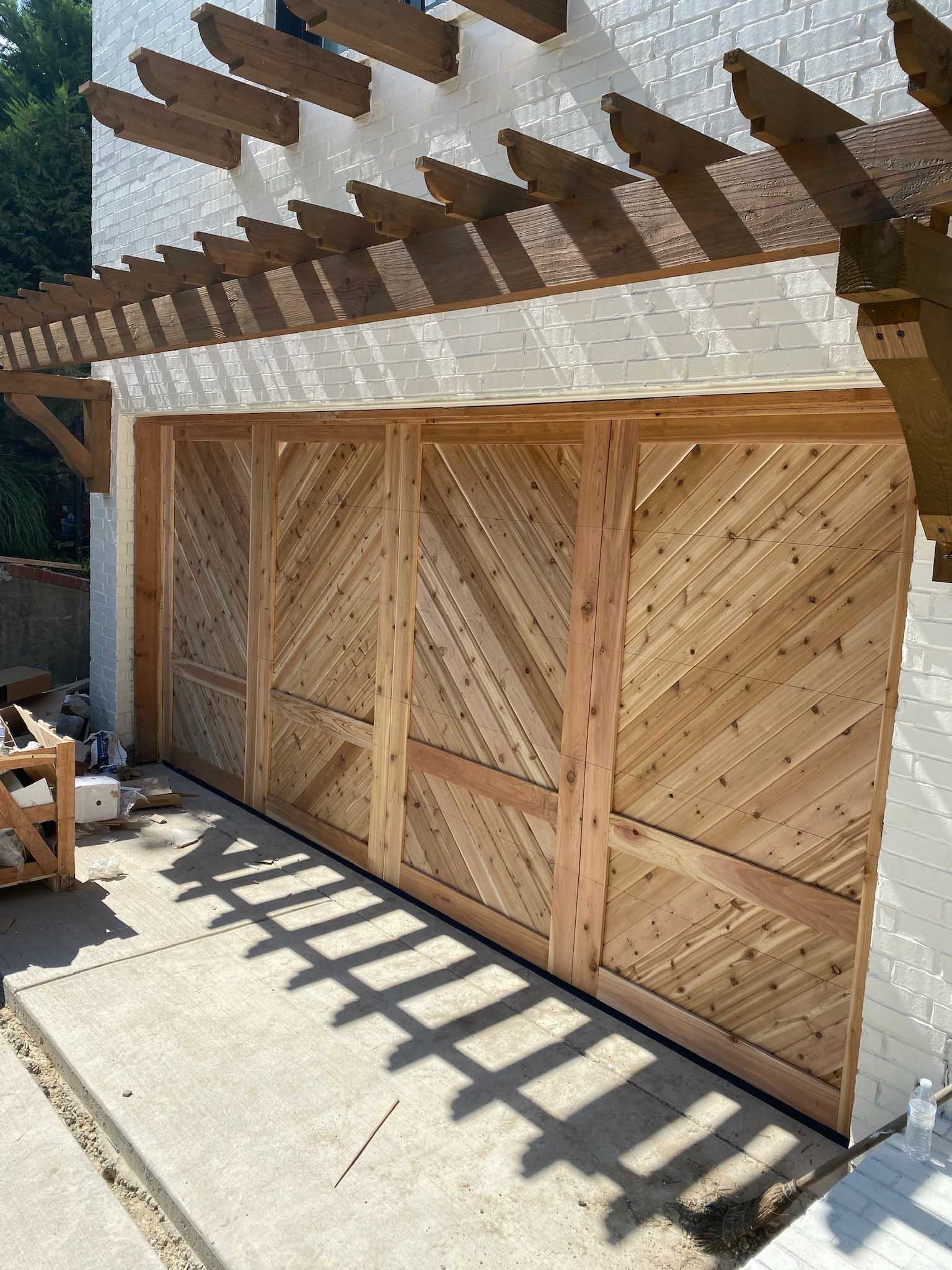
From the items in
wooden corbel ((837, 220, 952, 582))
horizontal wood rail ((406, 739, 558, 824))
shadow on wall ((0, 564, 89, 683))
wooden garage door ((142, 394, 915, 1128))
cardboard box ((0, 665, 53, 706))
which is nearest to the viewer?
wooden corbel ((837, 220, 952, 582))

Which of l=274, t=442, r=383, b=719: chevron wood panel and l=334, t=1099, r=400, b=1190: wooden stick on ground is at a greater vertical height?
l=274, t=442, r=383, b=719: chevron wood panel

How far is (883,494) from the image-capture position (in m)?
3.25

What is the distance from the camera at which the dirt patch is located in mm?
2955

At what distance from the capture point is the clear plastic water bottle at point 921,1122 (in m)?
2.63

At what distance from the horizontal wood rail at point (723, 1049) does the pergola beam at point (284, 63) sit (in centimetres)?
390

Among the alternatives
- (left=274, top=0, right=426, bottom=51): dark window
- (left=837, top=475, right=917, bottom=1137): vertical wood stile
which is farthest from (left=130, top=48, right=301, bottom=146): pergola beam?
(left=837, top=475, right=917, bottom=1137): vertical wood stile

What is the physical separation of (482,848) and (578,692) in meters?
1.05

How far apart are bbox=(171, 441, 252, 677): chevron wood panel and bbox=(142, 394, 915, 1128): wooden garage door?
0.40 metres

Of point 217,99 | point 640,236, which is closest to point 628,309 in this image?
point 640,236

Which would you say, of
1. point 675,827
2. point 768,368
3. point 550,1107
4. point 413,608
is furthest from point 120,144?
point 550,1107

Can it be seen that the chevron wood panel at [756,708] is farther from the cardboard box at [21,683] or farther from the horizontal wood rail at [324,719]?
the cardboard box at [21,683]

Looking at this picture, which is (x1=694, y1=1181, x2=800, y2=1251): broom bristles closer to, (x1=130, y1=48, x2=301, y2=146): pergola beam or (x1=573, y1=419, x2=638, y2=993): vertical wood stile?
(x1=573, y1=419, x2=638, y2=993): vertical wood stile

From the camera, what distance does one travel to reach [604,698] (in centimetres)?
421

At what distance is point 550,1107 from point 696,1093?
1.86 ft
